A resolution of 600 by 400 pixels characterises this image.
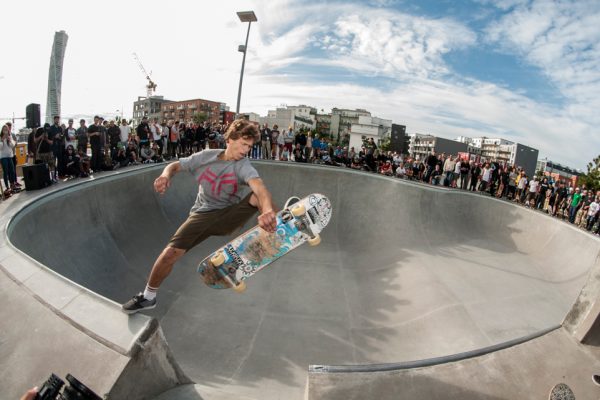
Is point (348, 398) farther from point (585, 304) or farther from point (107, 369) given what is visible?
point (585, 304)

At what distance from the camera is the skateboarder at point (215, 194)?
3453 mm

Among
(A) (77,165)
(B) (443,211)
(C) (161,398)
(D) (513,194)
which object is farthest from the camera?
(D) (513,194)

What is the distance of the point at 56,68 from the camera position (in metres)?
54.4

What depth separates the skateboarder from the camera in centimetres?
345

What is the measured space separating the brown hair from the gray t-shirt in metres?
0.24

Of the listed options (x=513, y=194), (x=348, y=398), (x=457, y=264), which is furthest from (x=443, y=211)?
(x=348, y=398)

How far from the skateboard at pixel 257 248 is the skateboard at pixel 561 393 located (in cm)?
247

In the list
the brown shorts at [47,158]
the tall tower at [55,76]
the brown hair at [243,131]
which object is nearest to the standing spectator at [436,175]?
the brown hair at [243,131]

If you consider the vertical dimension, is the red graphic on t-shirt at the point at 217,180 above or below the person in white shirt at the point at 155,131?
above

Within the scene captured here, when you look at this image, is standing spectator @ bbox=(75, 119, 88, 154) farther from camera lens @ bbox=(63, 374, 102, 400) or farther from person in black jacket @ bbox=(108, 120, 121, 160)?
camera lens @ bbox=(63, 374, 102, 400)

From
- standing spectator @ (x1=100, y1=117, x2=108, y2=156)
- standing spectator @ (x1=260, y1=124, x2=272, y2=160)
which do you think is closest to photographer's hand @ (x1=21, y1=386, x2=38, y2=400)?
standing spectator @ (x1=100, y1=117, x2=108, y2=156)

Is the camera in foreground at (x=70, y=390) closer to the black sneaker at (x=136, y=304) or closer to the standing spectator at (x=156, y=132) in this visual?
the black sneaker at (x=136, y=304)

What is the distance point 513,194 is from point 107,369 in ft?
54.2

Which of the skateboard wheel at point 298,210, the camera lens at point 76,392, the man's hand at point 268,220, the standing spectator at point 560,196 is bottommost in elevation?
the standing spectator at point 560,196
